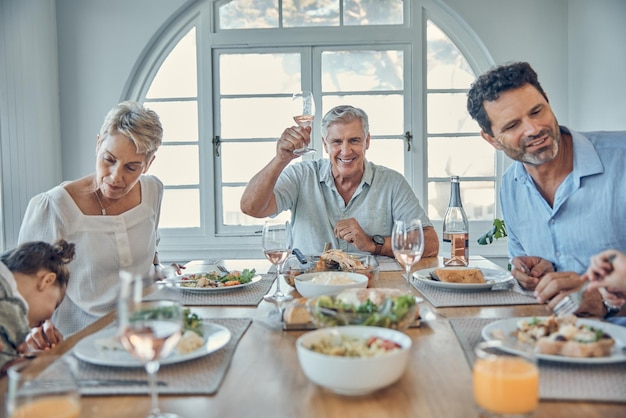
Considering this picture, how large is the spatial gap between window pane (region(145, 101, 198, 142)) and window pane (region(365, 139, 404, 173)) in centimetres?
117

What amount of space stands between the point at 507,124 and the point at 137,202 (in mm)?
1304

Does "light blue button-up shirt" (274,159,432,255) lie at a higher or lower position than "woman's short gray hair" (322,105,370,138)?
lower

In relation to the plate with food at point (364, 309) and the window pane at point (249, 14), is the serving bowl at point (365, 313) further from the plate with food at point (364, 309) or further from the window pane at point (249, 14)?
the window pane at point (249, 14)

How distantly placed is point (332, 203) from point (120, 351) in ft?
5.60

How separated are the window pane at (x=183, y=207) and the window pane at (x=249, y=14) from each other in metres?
1.12

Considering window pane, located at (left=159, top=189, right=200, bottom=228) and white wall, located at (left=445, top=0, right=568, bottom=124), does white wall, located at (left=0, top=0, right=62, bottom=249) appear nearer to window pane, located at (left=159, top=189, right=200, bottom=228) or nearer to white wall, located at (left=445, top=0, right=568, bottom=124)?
window pane, located at (left=159, top=189, right=200, bottom=228)

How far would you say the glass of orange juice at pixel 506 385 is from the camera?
78cm

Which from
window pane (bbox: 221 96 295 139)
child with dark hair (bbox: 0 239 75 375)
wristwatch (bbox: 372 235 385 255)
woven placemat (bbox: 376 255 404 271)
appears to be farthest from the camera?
window pane (bbox: 221 96 295 139)

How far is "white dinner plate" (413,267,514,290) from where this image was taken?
1.58 m

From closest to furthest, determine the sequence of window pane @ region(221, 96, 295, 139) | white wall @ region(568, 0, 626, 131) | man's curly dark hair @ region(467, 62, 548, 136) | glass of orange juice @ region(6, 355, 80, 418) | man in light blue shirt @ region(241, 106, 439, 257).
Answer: glass of orange juice @ region(6, 355, 80, 418) < man's curly dark hair @ region(467, 62, 548, 136) < man in light blue shirt @ region(241, 106, 439, 257) < white wall @ region(568, 0, 626, 131) < window pane @ region(221, 96, 295, 139)

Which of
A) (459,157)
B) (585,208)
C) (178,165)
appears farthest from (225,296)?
(459,157)

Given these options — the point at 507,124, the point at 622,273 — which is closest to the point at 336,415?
the point at 622,273

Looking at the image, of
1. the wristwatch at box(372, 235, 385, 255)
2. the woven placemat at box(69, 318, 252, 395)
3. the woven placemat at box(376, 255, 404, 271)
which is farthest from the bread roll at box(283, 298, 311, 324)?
the wristwatch at box(372, 235, 385, 255)

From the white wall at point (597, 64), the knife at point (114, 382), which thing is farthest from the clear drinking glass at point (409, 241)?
the white wall at point (597, 64)
